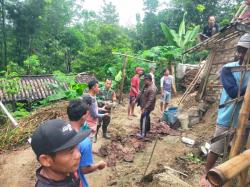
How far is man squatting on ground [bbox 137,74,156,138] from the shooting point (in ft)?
24.0

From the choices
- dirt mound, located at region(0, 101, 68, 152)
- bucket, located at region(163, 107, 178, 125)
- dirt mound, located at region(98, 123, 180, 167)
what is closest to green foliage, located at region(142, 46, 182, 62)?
bucket, located at region(163, 107, 178, 125)

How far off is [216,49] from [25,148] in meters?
5.57

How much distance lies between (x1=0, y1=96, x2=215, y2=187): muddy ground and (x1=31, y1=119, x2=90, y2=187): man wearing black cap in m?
2.18

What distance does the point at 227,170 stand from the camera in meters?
1.48

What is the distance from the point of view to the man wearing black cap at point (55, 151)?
1.71 metres

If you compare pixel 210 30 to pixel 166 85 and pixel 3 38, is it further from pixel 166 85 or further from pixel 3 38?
pixel 3 38

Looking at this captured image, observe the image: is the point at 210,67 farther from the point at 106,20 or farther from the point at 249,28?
the point at 106,20

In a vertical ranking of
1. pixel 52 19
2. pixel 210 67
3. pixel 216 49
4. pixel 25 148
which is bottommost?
pixel 25 148

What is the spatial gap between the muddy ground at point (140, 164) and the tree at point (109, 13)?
135 feet

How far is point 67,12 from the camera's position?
31.3m

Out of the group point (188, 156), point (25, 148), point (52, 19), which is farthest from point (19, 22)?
point (188, 156)

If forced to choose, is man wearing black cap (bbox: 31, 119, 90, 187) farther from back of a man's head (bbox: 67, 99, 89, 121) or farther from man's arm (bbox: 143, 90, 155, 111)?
man's arm (bbox: 143, 90, 155, 111)

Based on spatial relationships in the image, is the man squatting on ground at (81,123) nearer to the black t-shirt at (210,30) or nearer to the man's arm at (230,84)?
the man's arm at (230,84)

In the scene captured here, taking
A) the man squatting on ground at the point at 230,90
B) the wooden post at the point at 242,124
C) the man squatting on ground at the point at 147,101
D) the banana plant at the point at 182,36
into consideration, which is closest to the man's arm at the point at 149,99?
the man squatting on ground at the point at 147,101
